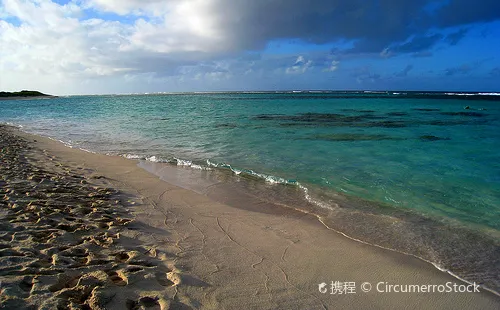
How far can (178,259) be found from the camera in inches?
182

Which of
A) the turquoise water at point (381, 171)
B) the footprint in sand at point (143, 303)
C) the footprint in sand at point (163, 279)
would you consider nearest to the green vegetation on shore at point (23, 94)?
the turquoise water at point (381, 171)

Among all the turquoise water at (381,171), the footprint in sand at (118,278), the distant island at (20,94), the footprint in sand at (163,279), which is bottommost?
the turquoise water at (381,171)

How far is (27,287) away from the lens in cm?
341

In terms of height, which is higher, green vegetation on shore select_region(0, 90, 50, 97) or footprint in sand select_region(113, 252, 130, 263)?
green vegetation on shore select_region(0, 90, 50, 97)

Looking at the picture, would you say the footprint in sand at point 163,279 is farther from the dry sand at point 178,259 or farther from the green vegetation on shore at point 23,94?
the green vegetation on shore at point 23,94

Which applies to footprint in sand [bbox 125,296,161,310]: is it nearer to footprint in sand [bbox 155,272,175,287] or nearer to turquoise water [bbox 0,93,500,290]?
footprint in sand [bbox 155,272,175,287]

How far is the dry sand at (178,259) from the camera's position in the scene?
361 cm

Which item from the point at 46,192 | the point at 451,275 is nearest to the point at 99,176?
the point at 46,192

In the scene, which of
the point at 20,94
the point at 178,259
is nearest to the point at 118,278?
the point at 178,259

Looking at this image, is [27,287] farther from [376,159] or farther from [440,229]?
[376,159]

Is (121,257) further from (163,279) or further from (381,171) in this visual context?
(381,171)

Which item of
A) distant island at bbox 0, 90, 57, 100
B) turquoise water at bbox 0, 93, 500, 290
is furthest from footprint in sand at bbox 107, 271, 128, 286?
distant island at bbox 0, 90, 57, 100

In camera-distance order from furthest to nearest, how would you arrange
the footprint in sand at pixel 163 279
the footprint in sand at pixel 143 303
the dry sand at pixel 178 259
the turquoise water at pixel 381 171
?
the turquoise water at pixel 381 171 < the footprint in sand at pixel 163 279 < the dry sand at pixel 178 259 < the footprint in sand at pixel 143 303

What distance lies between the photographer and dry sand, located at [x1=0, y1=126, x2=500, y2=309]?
142 inches
